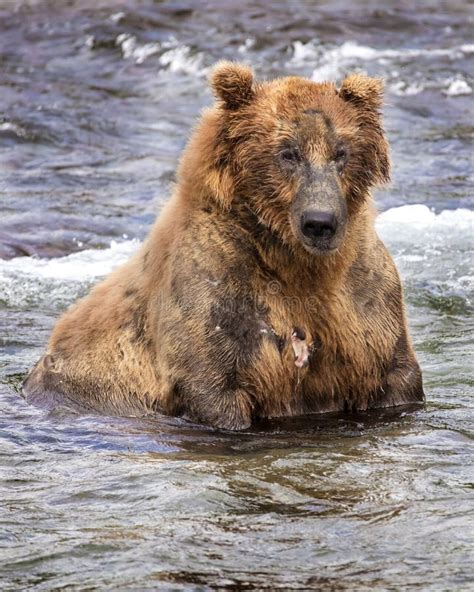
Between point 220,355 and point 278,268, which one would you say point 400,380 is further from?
point 220,355

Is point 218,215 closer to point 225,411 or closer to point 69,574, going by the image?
point 225,411

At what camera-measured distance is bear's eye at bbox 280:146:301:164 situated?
7.14 m

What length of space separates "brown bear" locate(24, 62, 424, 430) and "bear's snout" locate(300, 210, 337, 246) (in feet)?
0.03

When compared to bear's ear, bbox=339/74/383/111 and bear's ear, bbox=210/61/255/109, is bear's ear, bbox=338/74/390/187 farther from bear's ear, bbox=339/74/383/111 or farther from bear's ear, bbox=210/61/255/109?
bear's ear, bbox=210/61/255/109

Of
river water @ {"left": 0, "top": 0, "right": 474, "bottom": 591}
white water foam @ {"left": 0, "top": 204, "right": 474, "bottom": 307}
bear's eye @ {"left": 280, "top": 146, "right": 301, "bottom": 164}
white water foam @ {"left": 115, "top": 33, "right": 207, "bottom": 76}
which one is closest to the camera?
river water @ {"left": 0, "top": 0, "right": 474, "bottom": 591}

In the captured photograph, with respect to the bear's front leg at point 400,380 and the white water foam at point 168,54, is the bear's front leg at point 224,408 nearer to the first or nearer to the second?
the bear's front leg at point 400,380

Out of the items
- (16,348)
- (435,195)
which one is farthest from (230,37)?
(16,348)

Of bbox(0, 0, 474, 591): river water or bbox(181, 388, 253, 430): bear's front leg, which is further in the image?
bbox(181, 388, 253, 430): bear's front leg

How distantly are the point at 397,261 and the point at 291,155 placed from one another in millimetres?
5109

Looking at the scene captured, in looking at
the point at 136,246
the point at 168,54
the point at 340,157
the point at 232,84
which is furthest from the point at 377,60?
the point at 340,157

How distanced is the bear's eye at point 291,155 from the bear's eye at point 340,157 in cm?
19

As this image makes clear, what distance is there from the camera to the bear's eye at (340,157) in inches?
281

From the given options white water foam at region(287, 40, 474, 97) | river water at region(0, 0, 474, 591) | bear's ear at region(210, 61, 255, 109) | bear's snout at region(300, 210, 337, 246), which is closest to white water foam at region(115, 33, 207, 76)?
river water at region(0, 0, 474, 591)

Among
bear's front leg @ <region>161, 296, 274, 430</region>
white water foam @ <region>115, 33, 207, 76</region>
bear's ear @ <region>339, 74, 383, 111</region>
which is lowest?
white water foam @ <region>115, 33, 207, 76</region>
